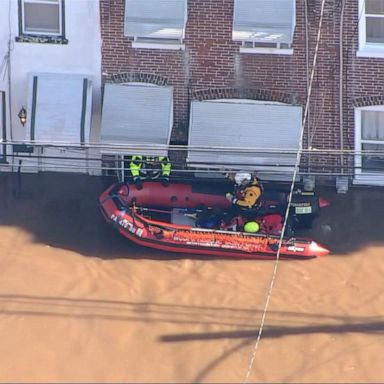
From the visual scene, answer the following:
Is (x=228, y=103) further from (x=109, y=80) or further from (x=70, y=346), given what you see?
(x=70, y=346)

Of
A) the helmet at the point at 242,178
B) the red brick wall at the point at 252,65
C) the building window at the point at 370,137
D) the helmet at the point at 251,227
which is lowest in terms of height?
the helmet at the point at 251,227

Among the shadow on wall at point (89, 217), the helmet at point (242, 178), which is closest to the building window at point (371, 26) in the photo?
the shadow on wall at point (89, 217)

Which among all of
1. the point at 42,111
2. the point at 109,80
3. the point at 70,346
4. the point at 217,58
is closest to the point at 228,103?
the point at 217,58

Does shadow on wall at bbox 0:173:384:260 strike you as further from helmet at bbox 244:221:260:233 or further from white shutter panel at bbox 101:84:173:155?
white shutter panel at bbox 101:84:173:155

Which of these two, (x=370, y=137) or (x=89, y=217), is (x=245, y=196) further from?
(x=370, y=137)

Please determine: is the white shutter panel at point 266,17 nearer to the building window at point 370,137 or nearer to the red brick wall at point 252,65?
the red brick wall at point 252,65

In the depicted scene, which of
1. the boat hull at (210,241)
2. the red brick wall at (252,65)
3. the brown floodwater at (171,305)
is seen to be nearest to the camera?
the brown floodwater at (171,305)

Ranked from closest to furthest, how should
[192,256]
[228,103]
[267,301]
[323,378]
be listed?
[323,378] → [267,301] → [192,256] → [228,103]
